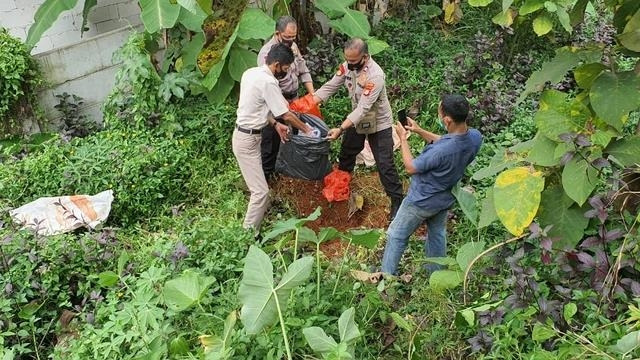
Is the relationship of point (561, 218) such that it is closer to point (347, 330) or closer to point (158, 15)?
point (347, 330)

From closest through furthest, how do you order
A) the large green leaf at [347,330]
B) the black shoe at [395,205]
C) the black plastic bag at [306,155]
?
the large green leaf at [347,330] → the black plastic bag at [306,155] → the black shoe at [395,205]

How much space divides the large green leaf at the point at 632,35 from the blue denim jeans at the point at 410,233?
147cm

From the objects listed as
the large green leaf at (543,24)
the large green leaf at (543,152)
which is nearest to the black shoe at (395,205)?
the large green leaf at (543,24)

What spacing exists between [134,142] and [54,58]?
1.23m

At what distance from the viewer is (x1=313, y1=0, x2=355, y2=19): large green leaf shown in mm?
6165

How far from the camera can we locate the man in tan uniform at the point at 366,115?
15.2 ft

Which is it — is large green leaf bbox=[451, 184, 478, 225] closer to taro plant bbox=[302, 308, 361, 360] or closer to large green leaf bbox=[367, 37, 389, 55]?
taro plant bbox=[302, 308, 361, 360]

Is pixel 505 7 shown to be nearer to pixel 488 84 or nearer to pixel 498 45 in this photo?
pixel 488 84

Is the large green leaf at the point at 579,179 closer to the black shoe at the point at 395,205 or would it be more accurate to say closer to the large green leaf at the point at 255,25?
the black shoe at the point at 395,205

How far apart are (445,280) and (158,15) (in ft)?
Result: 10.7

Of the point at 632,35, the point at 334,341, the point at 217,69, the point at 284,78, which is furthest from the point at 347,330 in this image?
the point at 217,69

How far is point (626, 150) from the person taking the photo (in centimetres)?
298

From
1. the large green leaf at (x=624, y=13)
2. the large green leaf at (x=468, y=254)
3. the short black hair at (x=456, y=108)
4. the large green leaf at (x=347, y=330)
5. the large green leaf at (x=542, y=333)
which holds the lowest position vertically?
the large green leaf at (x=542, y=333)

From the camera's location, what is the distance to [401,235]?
13.1ft
